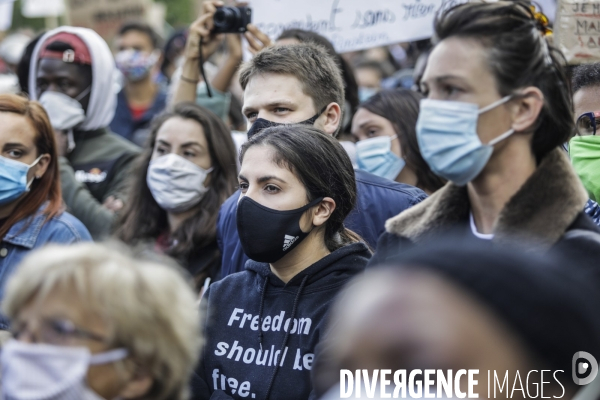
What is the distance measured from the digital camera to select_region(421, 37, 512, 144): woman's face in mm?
2934

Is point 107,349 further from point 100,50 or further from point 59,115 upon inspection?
point 100,50

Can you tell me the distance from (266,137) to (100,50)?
296 cm

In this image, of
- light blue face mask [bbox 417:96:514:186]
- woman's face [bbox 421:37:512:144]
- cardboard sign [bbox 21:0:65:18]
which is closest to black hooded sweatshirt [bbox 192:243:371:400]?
light blue face mask [bbox 417:96:514:186]

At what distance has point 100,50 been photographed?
604cm

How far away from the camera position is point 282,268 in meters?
3.41

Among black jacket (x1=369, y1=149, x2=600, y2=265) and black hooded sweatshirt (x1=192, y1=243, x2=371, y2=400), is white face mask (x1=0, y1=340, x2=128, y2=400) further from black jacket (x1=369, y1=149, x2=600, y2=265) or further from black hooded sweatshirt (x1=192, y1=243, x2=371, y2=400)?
black hooded sweatshirt (x1=192, y1=243, x2=371, y2=400)

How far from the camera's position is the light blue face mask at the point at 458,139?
2.67 m

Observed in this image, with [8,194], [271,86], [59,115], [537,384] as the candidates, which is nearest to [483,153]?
[537,384]

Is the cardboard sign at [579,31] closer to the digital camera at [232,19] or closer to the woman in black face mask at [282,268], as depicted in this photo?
the woman in black face mask at [282,268]

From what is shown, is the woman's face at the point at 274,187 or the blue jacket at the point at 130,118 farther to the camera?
the blue jacket at the point at 130,118

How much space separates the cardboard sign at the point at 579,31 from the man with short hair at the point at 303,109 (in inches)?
45.4

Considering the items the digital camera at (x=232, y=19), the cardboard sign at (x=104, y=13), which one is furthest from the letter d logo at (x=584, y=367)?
the cardboard sign at (x=104, y=13)

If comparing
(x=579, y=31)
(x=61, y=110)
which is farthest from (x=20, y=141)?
(x=579, y=31)

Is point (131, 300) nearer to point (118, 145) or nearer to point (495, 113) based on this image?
point (495, 113)
